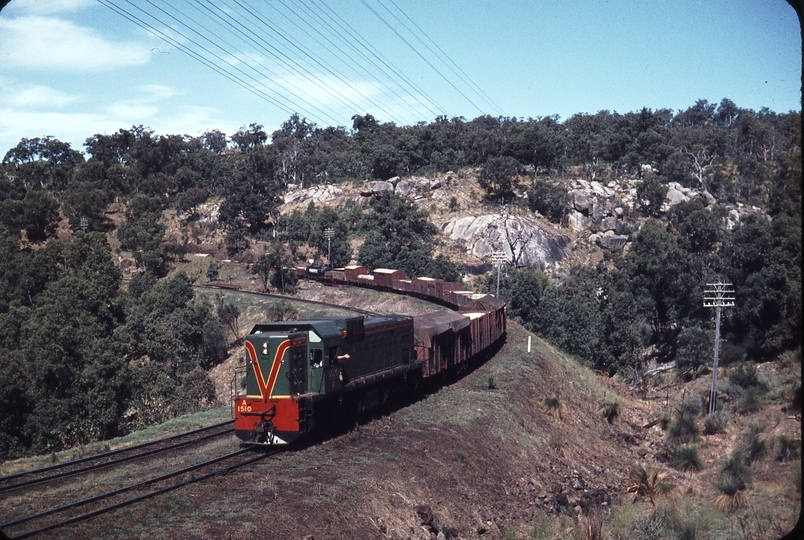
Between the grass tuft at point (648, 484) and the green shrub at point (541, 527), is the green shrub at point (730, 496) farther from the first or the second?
the green shrub at point (541, 527)

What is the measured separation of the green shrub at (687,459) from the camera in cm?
2500

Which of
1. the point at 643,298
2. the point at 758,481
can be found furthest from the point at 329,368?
the point at 643,298

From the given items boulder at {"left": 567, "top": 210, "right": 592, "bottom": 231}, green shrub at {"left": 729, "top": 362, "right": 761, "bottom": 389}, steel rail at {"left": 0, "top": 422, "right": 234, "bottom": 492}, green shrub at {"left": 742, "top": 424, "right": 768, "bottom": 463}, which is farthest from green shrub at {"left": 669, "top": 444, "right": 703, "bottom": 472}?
boulder at {"left": 567, "top": 210, "right": 592, "bottom": 231}

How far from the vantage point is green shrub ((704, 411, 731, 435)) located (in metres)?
28.5

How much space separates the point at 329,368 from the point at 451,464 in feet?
15.6

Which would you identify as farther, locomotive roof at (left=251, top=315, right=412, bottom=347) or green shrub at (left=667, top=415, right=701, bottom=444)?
green shrub at (left=667, top=415, right=701, bottom=444)

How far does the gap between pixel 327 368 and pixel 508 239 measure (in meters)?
91.1

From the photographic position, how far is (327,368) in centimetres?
1928

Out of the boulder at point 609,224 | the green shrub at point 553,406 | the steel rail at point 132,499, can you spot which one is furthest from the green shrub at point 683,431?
the boulder at point 609,224

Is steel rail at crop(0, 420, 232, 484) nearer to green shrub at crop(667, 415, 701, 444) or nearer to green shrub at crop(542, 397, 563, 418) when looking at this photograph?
green shrub at crop(542, 397, 563, 418)

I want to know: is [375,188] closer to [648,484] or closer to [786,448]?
[648,484]

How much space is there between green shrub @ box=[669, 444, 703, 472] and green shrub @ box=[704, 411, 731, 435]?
2416mm

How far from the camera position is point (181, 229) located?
11000 centimetres

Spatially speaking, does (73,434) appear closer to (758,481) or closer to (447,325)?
(447,325)
